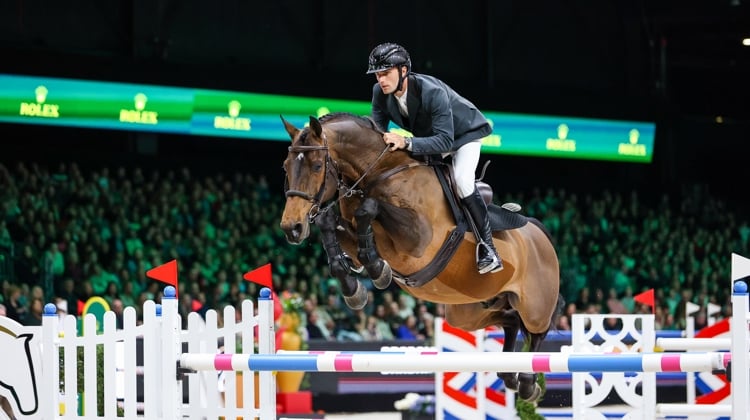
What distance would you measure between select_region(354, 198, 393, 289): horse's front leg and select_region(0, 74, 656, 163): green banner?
10516 mm

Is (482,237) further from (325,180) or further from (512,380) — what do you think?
(512,380)

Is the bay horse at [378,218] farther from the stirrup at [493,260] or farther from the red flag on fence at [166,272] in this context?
the red flag on fence at [166,272]

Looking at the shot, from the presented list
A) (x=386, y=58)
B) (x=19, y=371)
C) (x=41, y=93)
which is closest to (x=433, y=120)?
(x=386, y=58)

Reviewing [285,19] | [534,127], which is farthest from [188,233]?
[534,127]

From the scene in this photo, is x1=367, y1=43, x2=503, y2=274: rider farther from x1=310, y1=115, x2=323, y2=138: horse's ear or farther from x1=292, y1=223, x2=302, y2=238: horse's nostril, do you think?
x1=292, y1=223, x2=302, y2=238: horse's nostril

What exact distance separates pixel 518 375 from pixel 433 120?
2004 mm

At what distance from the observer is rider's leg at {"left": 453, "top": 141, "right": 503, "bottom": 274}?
664cm

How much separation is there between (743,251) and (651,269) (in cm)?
279

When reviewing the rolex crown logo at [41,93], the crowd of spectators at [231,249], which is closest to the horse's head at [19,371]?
the crowd of spectators at [231,249]

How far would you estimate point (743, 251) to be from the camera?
70.1ft

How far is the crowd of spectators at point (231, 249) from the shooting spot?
14.2m

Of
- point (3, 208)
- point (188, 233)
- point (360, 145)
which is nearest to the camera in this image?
point (360, 145)

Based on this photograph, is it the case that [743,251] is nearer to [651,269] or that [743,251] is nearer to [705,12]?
[651,269]

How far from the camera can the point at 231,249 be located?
16.6 meters
